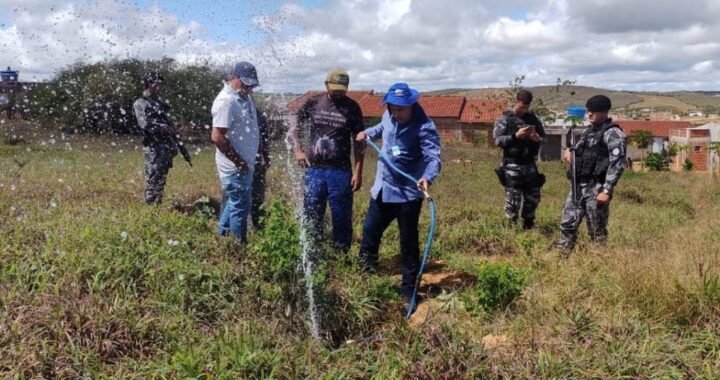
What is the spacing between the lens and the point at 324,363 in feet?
10.9

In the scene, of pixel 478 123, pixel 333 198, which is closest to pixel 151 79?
pixel 333 198

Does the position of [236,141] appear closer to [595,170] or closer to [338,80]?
[338,80]

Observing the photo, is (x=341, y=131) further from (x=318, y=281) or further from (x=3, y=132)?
(x=3, y=132)

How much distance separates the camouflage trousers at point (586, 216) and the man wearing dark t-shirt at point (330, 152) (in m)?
2.05

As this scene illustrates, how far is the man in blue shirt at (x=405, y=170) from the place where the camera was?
443cm

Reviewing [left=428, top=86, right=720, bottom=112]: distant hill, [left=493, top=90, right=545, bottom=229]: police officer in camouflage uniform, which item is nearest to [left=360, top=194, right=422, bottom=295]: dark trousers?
[left=493, top=90, right=545, bottom=229]: police officer in camouflage uniform

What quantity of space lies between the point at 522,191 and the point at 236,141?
329 cm

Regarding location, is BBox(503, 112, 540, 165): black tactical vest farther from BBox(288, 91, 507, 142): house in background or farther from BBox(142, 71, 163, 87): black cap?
BBox(288, 91, 507, 142): house in background

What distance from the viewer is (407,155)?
461 cm

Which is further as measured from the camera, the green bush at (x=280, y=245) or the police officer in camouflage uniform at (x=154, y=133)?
the police officer in camouflage uniform at (x=154, y=133)

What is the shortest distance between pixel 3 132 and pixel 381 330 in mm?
19708

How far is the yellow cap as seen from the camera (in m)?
4.86

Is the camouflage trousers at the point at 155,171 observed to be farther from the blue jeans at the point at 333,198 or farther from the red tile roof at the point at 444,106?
the red tile roof at the point at 444,106

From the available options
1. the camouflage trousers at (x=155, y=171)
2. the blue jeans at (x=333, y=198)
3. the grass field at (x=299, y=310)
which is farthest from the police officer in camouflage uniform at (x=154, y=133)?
the blue jeans at (x=333, y=198)
